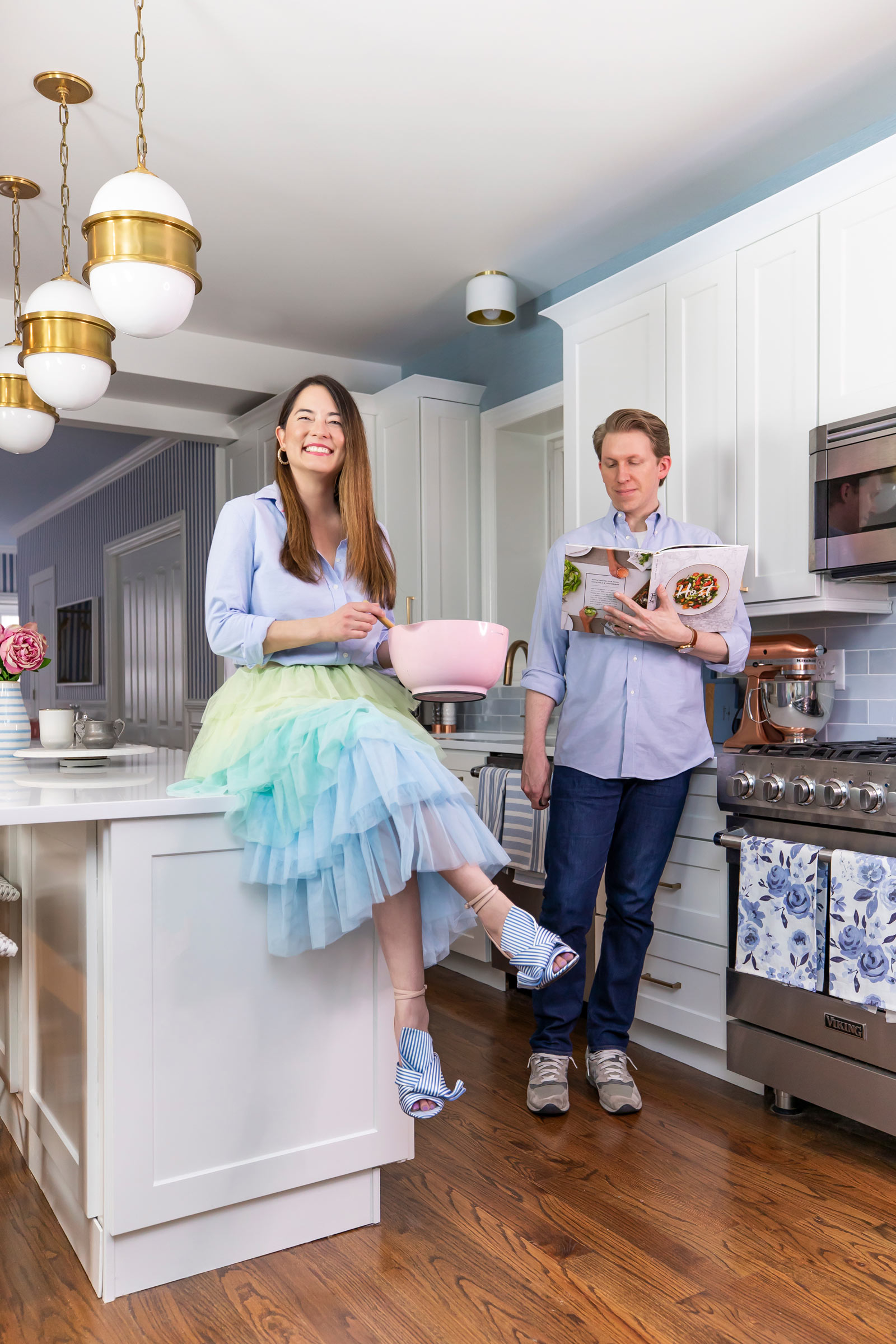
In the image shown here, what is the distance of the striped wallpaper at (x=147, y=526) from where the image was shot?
519cm

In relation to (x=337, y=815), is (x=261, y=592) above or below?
above

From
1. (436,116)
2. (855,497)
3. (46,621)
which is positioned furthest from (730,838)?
(46,621)

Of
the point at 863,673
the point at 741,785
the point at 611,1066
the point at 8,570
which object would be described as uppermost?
the point at 8,570

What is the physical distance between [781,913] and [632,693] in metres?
0.56

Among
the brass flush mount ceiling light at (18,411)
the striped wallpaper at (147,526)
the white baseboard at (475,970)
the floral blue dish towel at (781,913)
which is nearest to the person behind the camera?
the floral blue dish towel at (781,913)

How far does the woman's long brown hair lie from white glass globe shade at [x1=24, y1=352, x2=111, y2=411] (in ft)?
1.98

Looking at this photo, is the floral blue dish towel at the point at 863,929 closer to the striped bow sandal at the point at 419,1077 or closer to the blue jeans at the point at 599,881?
the blue jeans at the point at 599,881

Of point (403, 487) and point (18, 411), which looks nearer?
point (18, 411)

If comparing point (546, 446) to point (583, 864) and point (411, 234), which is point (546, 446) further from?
point (583, 864)

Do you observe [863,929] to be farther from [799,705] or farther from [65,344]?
[65,344]

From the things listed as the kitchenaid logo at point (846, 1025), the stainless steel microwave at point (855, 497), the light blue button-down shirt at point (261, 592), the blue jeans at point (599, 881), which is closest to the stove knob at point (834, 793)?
the blue jeans at point (599, 881)

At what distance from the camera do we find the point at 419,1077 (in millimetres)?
1493

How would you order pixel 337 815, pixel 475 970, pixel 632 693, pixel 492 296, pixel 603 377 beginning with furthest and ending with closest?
pixel 492 296
pixel 475 970
pixel 603 377
pixel 632 693
pixel 337 815

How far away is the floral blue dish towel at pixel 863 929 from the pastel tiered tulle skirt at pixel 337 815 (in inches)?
31.9
